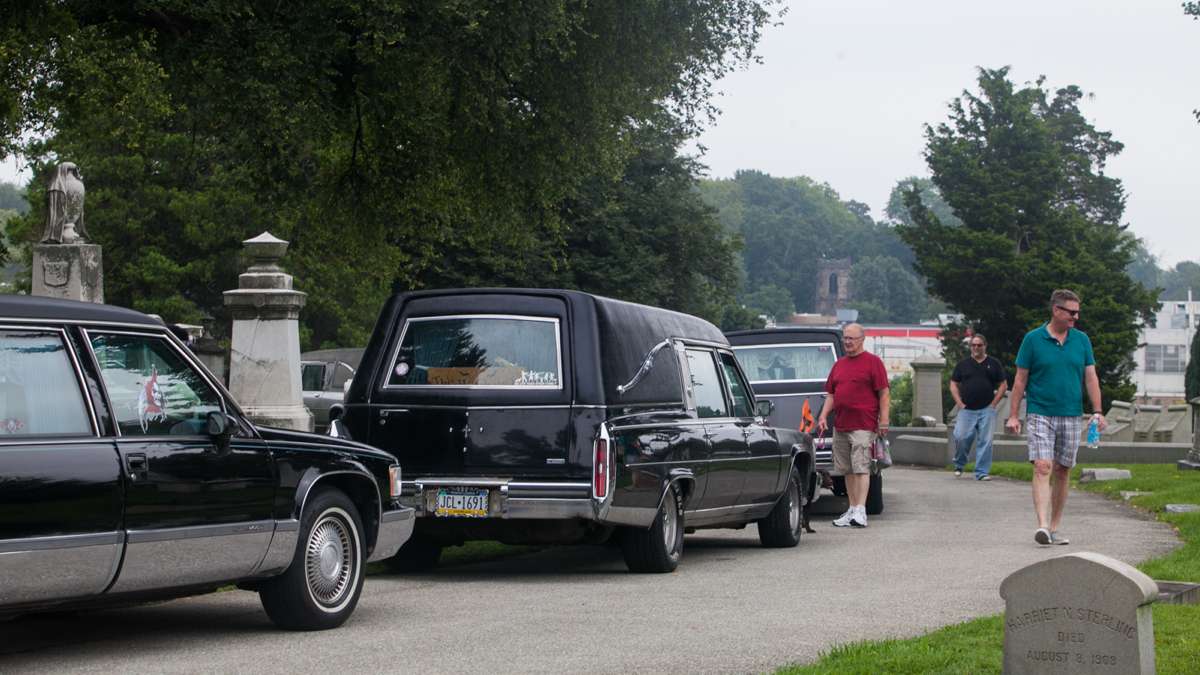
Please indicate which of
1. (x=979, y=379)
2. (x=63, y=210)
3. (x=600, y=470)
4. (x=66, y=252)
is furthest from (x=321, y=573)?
(x=979, y=379)

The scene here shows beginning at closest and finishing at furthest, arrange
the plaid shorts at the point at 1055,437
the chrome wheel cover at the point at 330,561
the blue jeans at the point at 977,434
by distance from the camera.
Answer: the chrome wheel cover at the point at 330,561
the plaid shorts at the point at 1055,437
the blue jeans at the point at 977,434

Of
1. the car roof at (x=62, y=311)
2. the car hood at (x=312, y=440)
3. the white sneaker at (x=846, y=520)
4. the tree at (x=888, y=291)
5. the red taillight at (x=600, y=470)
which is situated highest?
the tree at (x=888, y=291)

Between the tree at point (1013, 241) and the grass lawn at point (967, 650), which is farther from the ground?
the tree at point (1013, 241)

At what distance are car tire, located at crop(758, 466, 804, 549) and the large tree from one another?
5.86 metres

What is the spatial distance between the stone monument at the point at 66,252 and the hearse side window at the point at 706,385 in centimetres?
1104

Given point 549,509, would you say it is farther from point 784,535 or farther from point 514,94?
point 514,94

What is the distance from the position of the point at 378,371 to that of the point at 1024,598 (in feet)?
20.8

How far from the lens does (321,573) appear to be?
9172 millimetres

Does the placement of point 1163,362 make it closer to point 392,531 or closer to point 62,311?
point 392,531

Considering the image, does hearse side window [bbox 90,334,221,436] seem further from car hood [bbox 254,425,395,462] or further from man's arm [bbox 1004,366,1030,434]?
man's arm [bbox 1004,366,1030,434]

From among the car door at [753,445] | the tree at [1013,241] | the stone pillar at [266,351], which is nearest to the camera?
the car door at [753,445]

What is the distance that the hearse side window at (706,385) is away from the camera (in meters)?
13.4

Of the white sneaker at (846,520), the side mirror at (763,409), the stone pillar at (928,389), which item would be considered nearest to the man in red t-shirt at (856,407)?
the white sneaker at (846,520)

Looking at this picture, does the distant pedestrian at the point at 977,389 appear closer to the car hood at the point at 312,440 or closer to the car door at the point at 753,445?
the car door at the point at 753,445
